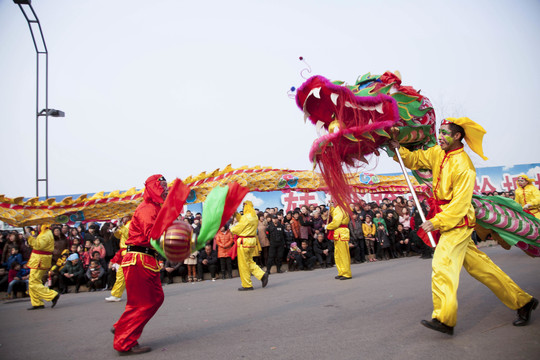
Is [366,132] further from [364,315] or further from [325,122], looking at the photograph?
[364,315]

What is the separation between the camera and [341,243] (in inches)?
335

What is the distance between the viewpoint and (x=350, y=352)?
3.19 metres

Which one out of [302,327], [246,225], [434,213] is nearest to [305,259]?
[246,225]

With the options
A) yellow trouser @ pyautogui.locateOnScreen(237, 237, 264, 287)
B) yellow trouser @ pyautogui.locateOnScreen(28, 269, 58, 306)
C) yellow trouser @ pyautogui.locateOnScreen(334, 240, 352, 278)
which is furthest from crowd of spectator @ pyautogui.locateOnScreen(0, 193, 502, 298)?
yellow trouser @ pyautogui.locateOnScreen(28, 269, 58, 306)

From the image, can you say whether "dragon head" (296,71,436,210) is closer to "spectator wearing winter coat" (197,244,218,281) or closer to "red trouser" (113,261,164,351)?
"red trouser" (113,261,164,351)

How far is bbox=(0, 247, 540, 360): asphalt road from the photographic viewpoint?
10.6ft

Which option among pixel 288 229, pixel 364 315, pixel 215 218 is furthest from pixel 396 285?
pixel 288 229

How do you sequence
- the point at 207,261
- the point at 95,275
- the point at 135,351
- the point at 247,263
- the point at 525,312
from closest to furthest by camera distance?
the point at 525,312, the point at 135,351, the point at 247,263, the point at 95,275, the point at 207,261

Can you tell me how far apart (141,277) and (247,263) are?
4340 mm

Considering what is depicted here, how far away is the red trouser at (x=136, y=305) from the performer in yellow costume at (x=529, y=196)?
7632 mm

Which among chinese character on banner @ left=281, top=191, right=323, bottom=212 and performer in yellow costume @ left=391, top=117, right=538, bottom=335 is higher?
chinese character on banner @ left=281, top=191, right=323, bottom=212

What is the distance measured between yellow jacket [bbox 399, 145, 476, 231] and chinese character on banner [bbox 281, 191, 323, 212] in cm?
1106

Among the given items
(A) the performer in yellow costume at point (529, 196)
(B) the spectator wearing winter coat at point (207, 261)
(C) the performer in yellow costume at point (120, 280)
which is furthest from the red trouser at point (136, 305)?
(A) the performer in yellow costume at point (529, 196)

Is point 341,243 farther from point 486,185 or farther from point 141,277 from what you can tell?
point 486,185
